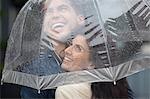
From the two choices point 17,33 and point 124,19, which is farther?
A: point 17,33

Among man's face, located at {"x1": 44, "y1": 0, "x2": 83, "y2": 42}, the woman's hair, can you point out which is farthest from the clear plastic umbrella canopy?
the woman's hair

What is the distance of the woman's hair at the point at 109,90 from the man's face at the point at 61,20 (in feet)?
1.30

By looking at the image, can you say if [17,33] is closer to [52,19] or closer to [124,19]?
[52,19]

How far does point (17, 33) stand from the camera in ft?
10.1

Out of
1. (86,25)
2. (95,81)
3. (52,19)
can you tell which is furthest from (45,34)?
(95,81)

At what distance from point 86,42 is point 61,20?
22cm

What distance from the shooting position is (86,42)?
8.82ft

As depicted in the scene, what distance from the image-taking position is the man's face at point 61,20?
2727mm

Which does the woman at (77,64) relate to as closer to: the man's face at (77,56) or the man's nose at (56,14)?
the man's face at (77,56)

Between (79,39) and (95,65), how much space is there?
19 centimetres

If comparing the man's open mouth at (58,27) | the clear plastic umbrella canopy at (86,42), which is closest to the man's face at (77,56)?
the clear plastic umbrella canopy at (86,42)

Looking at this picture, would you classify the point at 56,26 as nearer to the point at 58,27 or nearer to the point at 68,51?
the point at 58,27

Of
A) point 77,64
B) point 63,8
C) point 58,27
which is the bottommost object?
point 77,64

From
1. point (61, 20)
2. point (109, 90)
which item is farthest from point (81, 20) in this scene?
point (109, 90)
